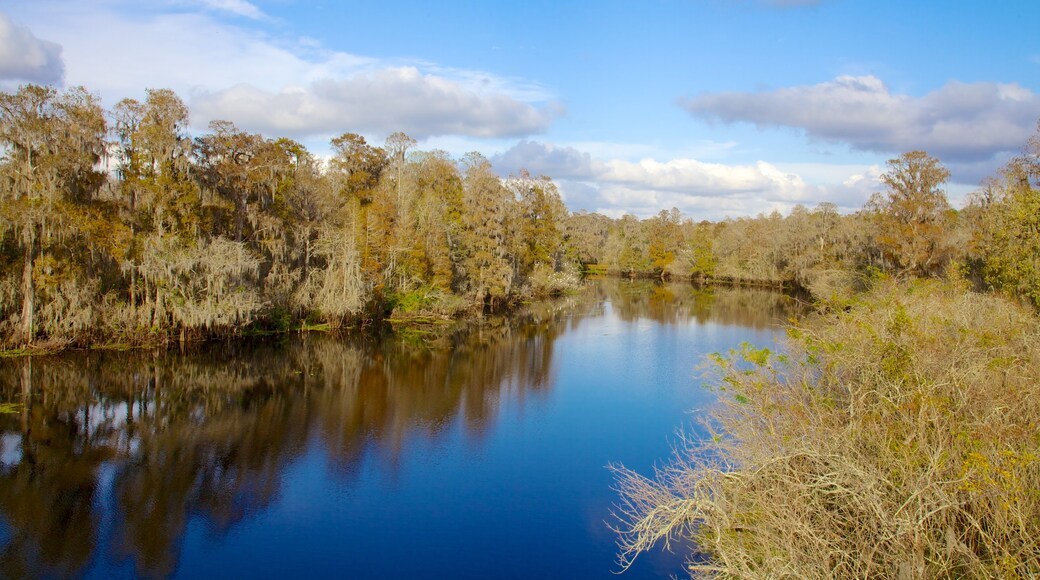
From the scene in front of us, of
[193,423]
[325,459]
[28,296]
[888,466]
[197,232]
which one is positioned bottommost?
[325,459]

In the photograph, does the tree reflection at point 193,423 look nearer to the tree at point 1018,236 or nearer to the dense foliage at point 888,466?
the dense foliage at point 888,466

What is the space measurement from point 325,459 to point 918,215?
34.5 metres

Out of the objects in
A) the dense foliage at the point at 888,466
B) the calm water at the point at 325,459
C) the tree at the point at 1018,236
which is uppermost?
the tree at the point at 1018,236

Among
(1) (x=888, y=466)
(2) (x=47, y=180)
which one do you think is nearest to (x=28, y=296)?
(2) (x=47, y=180)

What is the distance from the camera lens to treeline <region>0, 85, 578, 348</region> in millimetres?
23453

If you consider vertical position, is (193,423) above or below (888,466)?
below

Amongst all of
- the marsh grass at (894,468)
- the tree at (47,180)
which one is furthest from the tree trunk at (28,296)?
the marsh grass at (894,468)

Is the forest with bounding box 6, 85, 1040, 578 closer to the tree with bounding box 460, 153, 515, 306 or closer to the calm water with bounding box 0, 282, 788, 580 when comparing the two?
the tree with bounding box 460, 153, 515, 306

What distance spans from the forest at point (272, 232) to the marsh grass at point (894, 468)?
824 centimetres

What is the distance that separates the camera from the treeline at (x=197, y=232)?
23453 mm

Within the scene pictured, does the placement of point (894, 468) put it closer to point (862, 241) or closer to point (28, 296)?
point (28, 296)

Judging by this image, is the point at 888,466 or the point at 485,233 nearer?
the point at 888,466

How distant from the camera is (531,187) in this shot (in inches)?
1892

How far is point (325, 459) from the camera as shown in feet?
54.0
